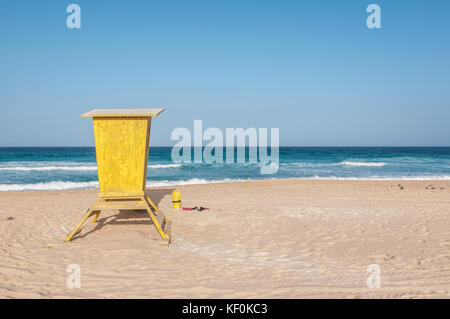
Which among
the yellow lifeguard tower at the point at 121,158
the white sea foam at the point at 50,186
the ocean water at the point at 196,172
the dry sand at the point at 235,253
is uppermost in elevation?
the yellow lifeguard tower at the point at 121,158

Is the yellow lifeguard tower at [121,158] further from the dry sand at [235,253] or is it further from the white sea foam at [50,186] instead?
the white sea foam at [50,186]

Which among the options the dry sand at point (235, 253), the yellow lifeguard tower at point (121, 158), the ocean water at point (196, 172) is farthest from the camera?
the ocean water at point (196, 172)

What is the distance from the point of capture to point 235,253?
18.0ft

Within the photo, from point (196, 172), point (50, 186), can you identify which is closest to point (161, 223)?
point (50, 186)

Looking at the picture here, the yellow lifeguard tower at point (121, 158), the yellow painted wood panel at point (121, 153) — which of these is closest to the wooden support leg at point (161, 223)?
the yellow lifeguard tower at point (121, 158)

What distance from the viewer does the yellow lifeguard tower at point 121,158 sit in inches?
235

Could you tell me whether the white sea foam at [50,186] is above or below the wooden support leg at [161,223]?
below

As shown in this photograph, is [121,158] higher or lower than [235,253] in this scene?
higher

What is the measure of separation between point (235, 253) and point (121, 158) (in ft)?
8.49

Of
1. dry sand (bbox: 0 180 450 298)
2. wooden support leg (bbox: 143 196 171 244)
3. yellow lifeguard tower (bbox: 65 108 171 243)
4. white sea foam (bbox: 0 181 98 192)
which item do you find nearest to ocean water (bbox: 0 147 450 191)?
white sea foam (bbox: 0 181 98 192)

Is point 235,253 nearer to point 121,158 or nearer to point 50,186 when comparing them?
point 121,158

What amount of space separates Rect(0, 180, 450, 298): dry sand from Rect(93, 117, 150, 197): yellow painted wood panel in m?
1.01
